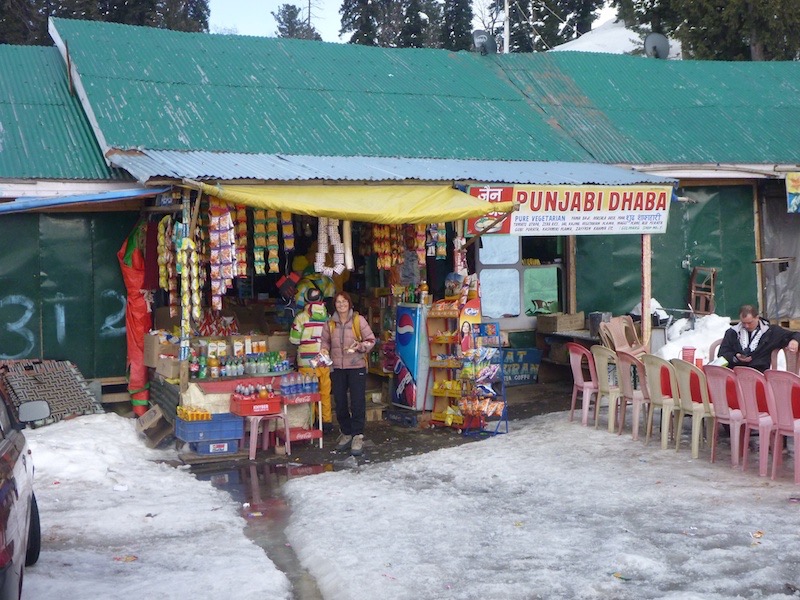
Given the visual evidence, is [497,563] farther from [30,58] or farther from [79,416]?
[30,58]

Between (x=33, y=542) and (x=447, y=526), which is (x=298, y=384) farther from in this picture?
(x=33, y=542)

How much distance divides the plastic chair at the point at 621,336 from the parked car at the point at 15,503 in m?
8.22

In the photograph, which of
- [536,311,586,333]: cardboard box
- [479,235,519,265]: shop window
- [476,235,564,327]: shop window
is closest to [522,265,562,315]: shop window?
[476,235,564,327]: shop window

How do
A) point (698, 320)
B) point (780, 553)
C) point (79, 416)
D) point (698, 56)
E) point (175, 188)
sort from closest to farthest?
point (780, 553) < point (175, 188) < point (79, 416) < point (698, 320) < point (698, 56)

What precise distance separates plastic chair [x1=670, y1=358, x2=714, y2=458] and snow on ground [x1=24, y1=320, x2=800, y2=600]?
331mm

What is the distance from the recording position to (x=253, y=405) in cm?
1048

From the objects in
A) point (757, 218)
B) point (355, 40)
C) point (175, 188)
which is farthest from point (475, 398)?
point (355, 40)

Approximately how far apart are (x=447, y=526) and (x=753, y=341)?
4325 millimetres

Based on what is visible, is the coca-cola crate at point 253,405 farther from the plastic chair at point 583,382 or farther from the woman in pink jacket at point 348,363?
the plastic chair at point 583,382

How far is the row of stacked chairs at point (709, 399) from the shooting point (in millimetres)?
8656

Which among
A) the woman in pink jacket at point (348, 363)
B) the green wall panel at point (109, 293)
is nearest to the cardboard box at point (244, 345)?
the woman in pink jacket at point (348, 363)

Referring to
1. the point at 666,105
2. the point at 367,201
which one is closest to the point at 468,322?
the point at 367,201

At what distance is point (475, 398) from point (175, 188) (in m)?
4.12

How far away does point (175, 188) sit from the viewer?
10.5 meters
